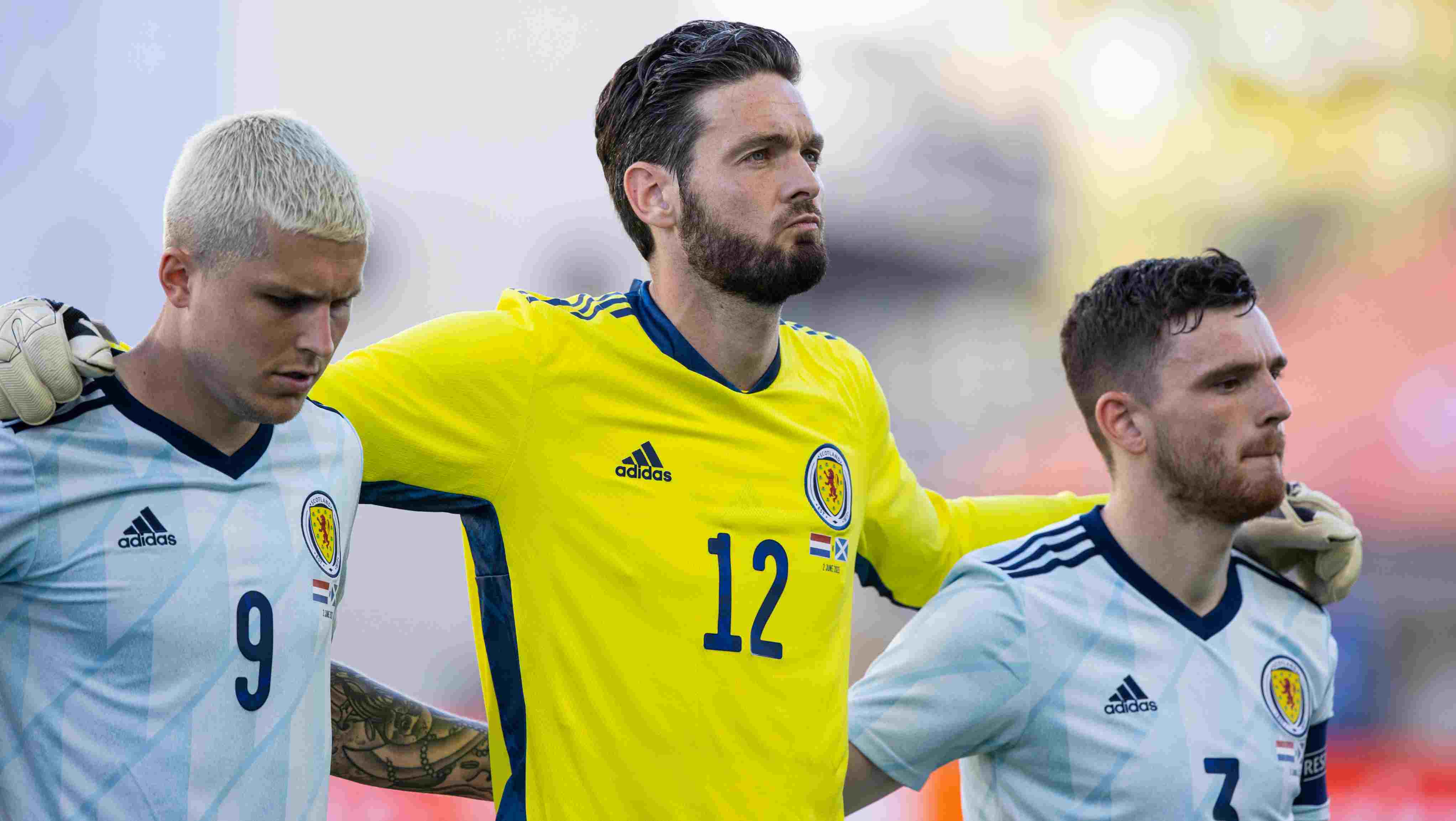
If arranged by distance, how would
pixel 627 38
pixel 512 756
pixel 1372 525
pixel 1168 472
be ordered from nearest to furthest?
pixel 512 756, pixel 1168 472, pixel 627 38, pixel 1372 525

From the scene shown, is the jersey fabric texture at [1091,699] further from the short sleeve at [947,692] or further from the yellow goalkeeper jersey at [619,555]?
the yellow goalkeeper jersey at [619,555]

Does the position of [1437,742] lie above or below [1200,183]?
below

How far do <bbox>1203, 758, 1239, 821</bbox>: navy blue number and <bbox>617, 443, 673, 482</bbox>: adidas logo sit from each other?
1.30 metres

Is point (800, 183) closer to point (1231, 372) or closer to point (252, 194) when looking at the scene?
point (252, 194)

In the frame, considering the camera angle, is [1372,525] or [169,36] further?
[1372,525]

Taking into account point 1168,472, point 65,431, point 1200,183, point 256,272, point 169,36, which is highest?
point 1200,183

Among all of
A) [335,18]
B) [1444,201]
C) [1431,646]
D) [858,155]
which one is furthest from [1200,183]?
[335,18]

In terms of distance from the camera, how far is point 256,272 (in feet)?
6.05

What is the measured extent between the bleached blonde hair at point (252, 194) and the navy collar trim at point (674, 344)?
2.15 ft

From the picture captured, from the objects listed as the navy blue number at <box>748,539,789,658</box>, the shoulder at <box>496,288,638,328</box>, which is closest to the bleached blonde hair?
the shoulder at <box>496,288,638,328</box>

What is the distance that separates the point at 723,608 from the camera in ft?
7.56

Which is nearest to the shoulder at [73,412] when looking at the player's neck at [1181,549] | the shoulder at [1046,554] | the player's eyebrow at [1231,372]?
the shoulder at [1046,554]

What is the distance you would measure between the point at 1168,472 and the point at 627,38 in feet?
22.9

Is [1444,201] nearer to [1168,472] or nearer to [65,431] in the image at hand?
[1168,472]
